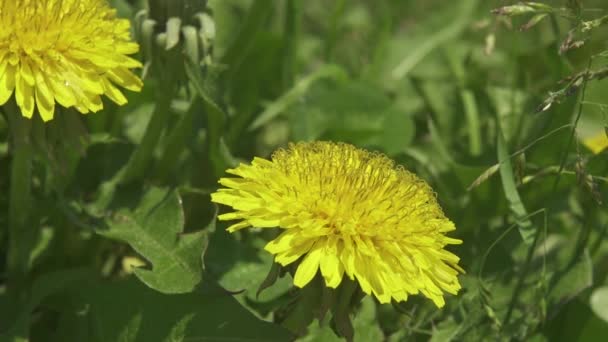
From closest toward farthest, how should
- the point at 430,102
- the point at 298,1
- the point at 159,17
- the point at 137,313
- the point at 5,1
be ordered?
the point at 5,1
the point at 137,313
the point at 159,17
the point at 298,1
the point at 430,102

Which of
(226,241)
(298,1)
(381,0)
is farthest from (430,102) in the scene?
(226,241)

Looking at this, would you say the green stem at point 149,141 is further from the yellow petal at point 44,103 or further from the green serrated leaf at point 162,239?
the yellow petal at point 44,103

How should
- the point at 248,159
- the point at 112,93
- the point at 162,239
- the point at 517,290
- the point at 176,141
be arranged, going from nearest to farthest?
the point at 112,93
the point at 162,239
the point at 517,290
the point at 176,141
the point at 248,159

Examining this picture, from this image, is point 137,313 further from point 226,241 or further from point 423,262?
point 423,262

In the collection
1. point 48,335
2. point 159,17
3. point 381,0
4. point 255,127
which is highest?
point 159,17

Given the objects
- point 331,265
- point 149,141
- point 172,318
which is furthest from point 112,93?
point 331,265

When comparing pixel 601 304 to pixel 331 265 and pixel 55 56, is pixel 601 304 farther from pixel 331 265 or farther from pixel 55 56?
pixel 55 56
